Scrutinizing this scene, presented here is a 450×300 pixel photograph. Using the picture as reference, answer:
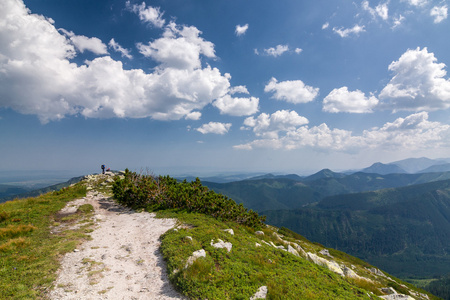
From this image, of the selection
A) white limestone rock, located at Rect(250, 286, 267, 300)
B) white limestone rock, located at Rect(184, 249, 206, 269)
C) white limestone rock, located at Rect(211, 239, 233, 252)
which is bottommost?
white limestone rock, located at Rect(250, 286, 267, 300)

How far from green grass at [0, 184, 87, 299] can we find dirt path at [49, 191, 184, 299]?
0.78 metres

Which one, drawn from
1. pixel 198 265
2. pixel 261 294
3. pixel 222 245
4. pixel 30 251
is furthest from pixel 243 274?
pixel 30 251

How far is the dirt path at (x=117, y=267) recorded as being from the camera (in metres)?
10.3

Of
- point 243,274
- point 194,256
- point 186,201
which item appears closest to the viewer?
point 243,274

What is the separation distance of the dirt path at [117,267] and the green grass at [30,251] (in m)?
0.78

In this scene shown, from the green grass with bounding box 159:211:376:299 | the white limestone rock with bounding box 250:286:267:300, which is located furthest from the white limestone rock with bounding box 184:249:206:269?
the white limestone rock with bounding box 250:286:267:300

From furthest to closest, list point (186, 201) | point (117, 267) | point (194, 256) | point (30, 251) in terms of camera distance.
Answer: point (186, 201) < point (30, 251) < point (117, 267) < point (194, 256)

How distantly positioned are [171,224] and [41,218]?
46.7 feet

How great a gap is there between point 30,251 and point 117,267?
6.83m

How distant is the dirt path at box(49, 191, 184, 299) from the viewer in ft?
33.7

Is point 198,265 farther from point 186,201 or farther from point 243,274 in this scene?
point 186,201

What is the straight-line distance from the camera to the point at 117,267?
1278cm

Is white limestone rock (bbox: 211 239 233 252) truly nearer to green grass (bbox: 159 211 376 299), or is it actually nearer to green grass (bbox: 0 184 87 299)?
green grass (bbox: 159 211 376 299)

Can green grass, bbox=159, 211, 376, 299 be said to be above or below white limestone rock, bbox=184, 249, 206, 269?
below
